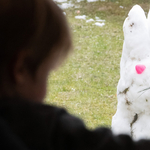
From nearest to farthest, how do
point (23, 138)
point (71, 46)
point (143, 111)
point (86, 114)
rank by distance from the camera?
point (23, 138), point (71, 46), point (143, 111), point (86, 114)

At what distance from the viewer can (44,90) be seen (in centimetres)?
70

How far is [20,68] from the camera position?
25.5 inches

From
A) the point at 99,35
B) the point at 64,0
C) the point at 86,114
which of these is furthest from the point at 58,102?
the point at 64,0

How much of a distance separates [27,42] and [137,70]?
1522mm

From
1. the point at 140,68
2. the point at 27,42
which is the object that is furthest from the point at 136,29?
the point at 27,42

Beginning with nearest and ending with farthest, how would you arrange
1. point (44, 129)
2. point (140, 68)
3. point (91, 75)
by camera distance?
point (44, 129)
point (140, 68)
point (91, 75)

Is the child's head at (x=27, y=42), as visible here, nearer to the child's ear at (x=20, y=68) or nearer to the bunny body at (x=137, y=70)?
the child's ear at (x=20, y=68)

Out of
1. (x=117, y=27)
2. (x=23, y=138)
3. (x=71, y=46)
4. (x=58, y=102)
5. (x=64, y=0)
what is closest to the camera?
(x=23, y=138)

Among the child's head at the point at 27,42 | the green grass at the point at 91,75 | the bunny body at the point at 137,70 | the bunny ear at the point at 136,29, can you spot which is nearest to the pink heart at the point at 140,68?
the bunny body at the point at 137,70

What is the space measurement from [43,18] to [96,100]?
3.31 metres

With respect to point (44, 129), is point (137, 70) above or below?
below

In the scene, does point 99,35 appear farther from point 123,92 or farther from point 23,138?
point 23,138

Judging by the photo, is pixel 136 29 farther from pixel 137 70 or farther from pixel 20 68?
pixel 20 68

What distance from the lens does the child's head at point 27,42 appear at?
2.07 feet
